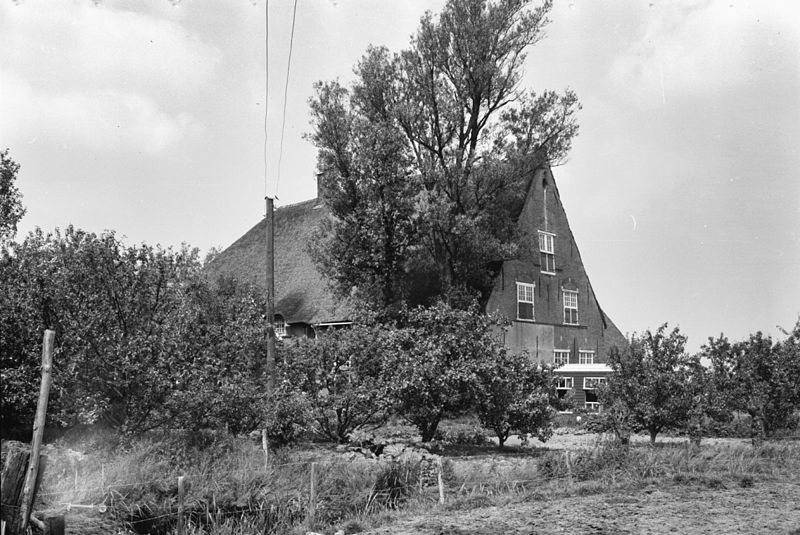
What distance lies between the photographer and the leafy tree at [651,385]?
928 inches

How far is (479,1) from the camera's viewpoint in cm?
3497

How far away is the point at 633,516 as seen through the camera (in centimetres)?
1354

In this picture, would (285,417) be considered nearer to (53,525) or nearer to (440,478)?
(440,478)

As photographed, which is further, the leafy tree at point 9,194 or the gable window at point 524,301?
the gable window at point 524,301

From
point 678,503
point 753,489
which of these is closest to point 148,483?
point 678,503

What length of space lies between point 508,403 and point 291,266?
24.3m

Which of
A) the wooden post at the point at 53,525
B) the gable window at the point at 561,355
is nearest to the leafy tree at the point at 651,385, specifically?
Result: the gable window at the point at 561,355

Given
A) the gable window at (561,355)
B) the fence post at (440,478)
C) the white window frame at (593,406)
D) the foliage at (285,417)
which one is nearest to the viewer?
the fence post at (440,478)

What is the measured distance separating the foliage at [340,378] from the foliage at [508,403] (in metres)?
3.27

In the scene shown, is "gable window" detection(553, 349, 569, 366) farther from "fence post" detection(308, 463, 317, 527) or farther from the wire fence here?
"fence post" detection(308, 463, 317, 527)

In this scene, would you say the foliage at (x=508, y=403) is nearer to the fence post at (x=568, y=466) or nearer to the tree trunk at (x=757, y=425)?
the fence post at (x=568, y=466)

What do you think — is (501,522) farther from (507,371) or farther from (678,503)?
(507,371)

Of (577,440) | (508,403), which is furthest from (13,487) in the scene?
(577,440)

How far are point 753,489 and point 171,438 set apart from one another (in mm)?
12830
